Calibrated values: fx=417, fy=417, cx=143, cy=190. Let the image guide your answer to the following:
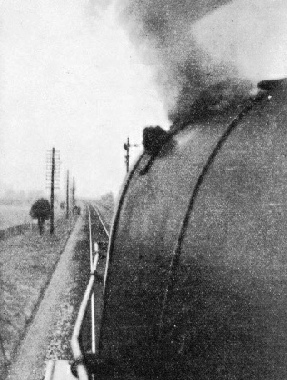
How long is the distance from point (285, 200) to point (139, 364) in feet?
4.63

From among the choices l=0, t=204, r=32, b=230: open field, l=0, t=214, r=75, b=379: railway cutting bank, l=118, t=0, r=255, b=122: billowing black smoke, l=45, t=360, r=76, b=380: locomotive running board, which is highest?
l=118, t=0, r=255, b=122: billowing black smoke

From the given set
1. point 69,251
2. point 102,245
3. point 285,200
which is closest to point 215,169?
point 285,200

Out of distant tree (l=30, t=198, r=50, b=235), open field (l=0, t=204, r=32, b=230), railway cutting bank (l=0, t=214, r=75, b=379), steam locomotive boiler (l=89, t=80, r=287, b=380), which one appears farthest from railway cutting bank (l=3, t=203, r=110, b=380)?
open field (l=0, t=204, r=32, b=230)

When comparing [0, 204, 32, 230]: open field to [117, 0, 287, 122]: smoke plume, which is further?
[0, 204, 32, 230]: open field

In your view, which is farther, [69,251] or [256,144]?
[69,251]

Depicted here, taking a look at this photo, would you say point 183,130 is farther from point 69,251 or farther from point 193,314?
point 69,251

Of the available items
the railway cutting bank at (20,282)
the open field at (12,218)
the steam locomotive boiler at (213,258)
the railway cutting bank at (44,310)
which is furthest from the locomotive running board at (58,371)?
the open field at (12,218)

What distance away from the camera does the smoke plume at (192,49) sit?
2.85m

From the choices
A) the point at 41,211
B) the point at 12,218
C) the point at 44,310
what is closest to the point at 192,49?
the point at 44,310

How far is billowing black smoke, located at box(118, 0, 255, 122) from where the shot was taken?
9.51ft

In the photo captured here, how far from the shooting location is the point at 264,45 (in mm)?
2818

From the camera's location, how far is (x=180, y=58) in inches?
129

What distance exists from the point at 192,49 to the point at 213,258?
1.79 meters

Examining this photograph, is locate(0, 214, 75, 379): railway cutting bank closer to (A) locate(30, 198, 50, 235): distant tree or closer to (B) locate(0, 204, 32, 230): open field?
(A) locate(30, 198, 50, 235): distant tree
